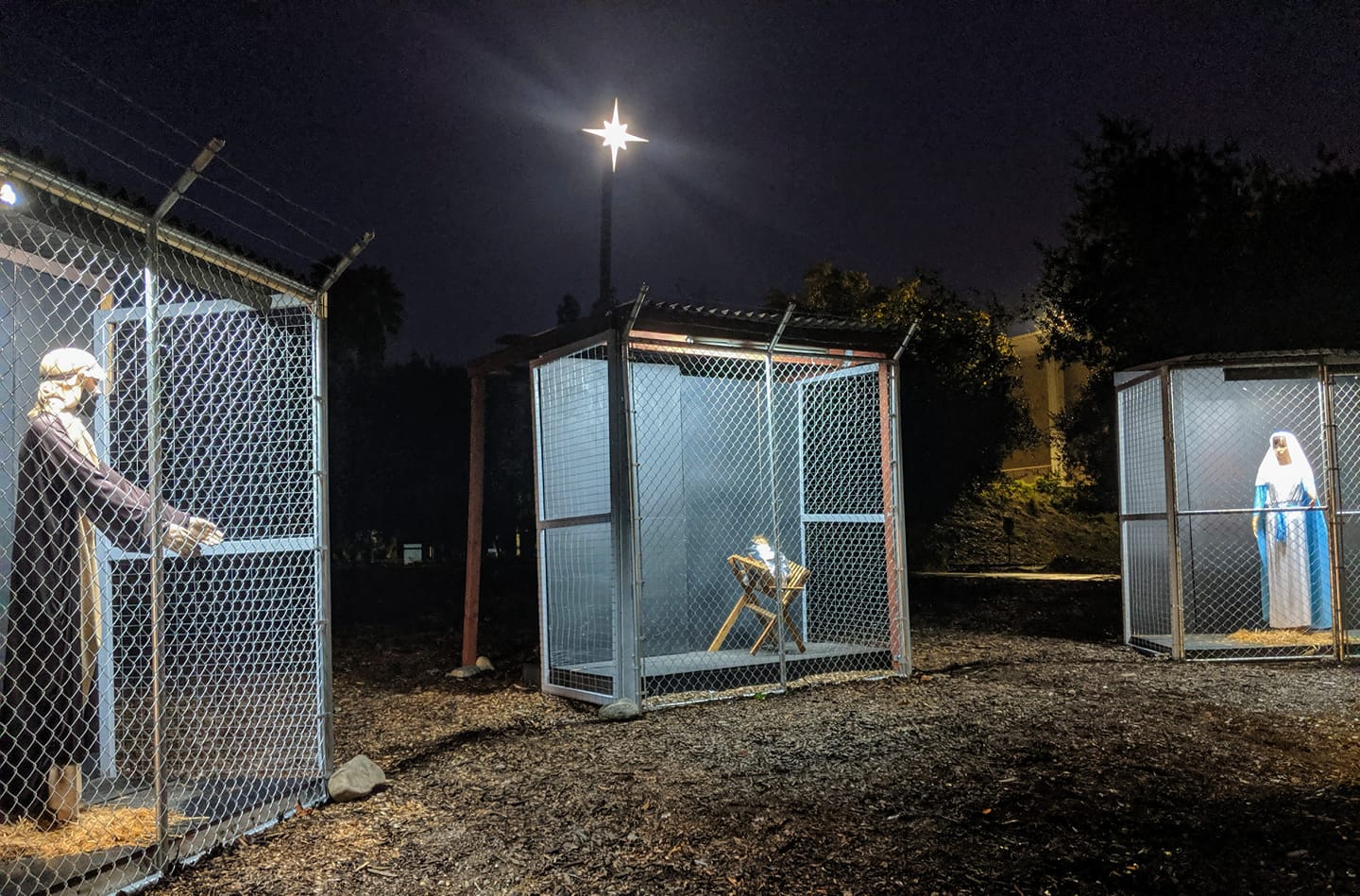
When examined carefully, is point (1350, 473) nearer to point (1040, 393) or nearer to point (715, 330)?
point (715, 330)

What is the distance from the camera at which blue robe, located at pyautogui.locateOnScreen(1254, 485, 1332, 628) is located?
885 centimetres

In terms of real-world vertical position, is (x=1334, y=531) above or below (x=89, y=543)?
below

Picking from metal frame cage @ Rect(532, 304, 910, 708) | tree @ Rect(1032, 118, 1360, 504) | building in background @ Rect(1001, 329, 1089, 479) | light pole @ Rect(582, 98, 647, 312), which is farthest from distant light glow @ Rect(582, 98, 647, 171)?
building in background @ Rect(1001, 329, 1089, 479)

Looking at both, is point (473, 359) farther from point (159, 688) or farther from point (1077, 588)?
point (1077, 588)

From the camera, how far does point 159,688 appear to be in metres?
3.52

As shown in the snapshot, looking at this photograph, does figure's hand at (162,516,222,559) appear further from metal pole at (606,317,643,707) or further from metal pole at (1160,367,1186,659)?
metal pole at (1160,367,1186,659)

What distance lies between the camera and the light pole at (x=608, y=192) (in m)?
11.1

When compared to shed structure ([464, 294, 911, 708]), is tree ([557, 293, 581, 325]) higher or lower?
higher

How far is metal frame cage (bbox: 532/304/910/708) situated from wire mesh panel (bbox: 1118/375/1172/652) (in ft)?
7.97

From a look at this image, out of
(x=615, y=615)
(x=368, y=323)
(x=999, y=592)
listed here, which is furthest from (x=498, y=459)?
(x=615, y=615)

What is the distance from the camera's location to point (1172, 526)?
8195mm

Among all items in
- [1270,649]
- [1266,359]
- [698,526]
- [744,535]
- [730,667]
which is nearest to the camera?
[730,667]

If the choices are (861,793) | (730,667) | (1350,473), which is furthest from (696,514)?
(1350,473)

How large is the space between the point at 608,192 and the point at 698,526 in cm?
546
